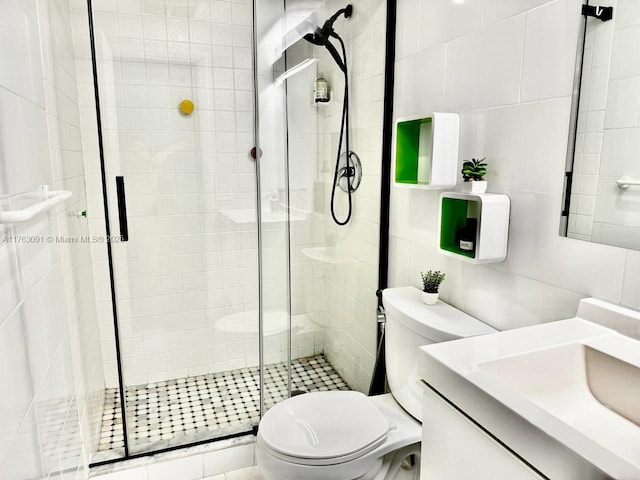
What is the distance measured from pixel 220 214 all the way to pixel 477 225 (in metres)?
1.46

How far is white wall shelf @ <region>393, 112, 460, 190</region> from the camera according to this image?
1.50m

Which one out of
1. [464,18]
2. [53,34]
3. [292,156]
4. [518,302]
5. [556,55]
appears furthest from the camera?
[292,156]

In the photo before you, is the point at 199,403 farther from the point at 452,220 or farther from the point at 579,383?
the point at 579,383

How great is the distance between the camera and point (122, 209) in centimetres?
203

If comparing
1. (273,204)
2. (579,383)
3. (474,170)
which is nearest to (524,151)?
(474,170)

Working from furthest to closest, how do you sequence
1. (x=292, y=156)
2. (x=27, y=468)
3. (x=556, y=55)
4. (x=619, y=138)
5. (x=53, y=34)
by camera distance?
(x=292, y=156), (x=53, y=34), (x=556, y=55), (x=619, y=138), (x=27, y=468)

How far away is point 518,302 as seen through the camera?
4.42ft

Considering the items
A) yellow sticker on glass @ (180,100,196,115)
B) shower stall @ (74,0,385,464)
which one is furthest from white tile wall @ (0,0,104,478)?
yellow sticker on glass @ (180,100,196,115)

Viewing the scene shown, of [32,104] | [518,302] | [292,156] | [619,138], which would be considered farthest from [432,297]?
[32,104]

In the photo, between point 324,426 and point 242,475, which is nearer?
point 324,426

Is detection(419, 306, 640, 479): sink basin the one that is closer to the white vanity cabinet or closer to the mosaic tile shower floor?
the white vanity cabinet

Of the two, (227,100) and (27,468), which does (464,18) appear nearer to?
(227,100)

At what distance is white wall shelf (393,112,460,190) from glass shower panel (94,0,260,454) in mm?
919

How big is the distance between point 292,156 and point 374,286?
0.74 metres
